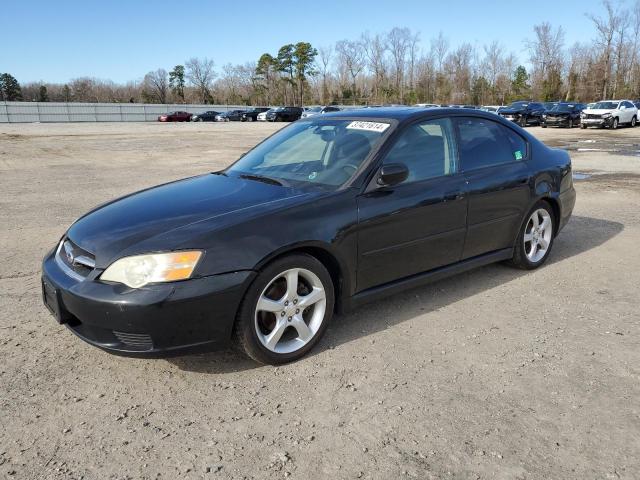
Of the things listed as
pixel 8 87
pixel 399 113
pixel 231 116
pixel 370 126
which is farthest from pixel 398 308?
pixel 8 87

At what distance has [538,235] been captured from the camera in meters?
5.12

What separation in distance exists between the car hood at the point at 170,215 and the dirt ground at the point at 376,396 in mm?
793

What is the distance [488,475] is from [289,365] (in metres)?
1.37

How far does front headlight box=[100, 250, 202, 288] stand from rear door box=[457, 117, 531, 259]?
2377mm

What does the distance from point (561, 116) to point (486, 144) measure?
3296 cm

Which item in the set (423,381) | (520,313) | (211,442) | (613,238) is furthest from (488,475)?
(613,238)

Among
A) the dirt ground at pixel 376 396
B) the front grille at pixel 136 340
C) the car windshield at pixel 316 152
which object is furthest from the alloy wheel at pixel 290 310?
the car windshield at pixel 316 152

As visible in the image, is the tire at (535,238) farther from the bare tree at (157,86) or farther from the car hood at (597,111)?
the bare tree at (157,86)

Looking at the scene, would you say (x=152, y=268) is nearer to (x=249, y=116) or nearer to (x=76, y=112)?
(x=249, y=116)

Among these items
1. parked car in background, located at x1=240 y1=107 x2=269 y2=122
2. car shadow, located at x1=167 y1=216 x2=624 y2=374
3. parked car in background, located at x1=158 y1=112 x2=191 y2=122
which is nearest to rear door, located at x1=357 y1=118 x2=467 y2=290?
car shadow, located at x1=167 y1=216 x2=624 y2=374

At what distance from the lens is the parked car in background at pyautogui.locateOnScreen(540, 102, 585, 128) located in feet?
111

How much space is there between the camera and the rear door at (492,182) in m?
4.35

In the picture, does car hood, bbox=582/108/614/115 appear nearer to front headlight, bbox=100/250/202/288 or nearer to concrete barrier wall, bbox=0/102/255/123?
front headlight, bbox=100/250/202/288

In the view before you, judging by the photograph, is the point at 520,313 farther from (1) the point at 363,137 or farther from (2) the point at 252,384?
(2) the point at 252,384
